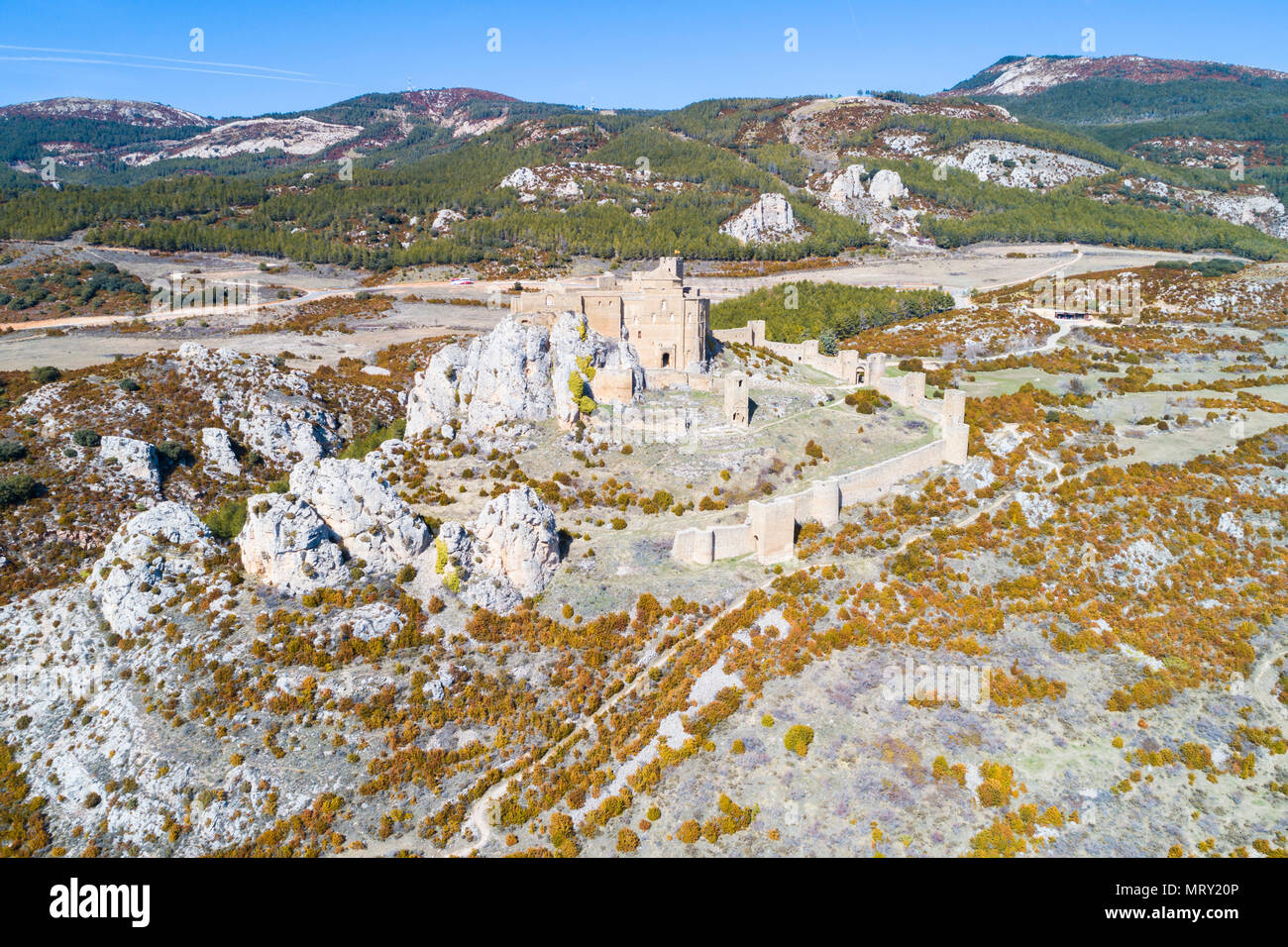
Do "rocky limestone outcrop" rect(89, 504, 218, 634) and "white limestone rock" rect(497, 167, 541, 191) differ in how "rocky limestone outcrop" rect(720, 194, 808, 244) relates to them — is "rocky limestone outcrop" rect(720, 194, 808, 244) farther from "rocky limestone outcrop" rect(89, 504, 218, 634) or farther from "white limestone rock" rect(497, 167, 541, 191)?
"rocky limestone outcrop" rect(89, 504, 218, 634)

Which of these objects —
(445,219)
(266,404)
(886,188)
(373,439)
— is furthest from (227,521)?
(886,188)

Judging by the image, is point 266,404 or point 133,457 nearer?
point 133,457

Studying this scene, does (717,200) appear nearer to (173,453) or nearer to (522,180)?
(522,180)

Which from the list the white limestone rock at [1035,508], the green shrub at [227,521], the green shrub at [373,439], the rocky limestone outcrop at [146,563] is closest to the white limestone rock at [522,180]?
the green shrub at [373,439]

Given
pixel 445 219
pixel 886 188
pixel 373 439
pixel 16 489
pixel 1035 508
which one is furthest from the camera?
pixel 886 188

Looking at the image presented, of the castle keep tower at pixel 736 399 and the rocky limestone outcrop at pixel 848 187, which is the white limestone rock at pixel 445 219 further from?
the castle keep tower at pixel 736 399
